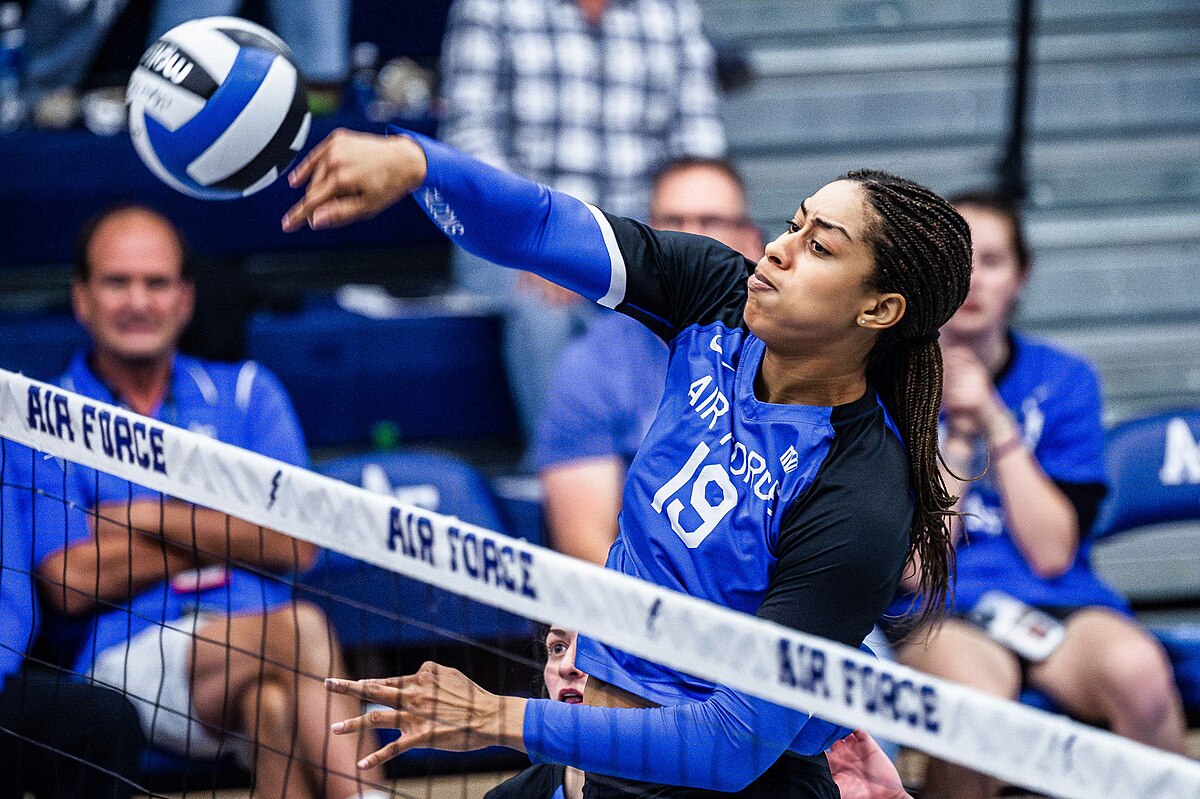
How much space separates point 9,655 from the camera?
309 cm

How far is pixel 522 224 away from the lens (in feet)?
6.99

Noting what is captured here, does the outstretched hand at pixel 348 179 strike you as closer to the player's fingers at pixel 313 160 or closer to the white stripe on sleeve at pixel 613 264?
the player's fingers at pixel 313 160

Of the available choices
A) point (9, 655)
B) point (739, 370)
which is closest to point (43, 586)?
point (9, 655)

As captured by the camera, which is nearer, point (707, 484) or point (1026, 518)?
point (707, 484)

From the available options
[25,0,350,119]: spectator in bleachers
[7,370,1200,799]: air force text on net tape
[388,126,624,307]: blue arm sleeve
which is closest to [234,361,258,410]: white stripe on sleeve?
[25,0,350,119]: spectator in bleachers

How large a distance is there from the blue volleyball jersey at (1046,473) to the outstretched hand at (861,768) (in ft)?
4.59

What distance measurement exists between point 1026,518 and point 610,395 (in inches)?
43.5

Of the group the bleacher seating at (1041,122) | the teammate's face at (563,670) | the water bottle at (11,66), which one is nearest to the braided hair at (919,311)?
the teammate's face at (563,670)

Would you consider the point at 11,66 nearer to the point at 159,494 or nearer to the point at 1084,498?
the point at 159,494

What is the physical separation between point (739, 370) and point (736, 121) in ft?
11.7

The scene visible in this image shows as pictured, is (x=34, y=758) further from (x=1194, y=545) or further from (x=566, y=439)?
(x=1194, y=545)

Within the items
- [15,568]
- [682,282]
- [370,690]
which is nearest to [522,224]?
[682,282]

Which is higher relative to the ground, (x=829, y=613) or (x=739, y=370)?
(x=739, y=370)

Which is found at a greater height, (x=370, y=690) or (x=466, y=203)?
(x=466, y=203)
